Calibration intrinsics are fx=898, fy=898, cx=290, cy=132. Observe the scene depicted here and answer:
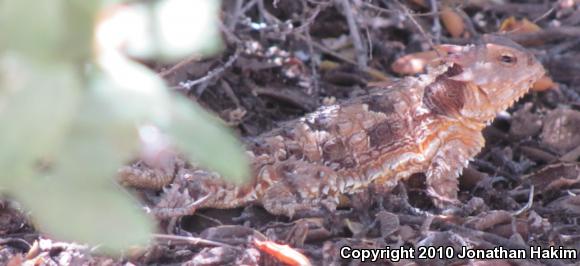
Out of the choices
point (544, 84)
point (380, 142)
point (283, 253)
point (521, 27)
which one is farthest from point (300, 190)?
point (521, 27)

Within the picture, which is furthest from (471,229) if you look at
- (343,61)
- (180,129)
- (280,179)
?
(180,129)

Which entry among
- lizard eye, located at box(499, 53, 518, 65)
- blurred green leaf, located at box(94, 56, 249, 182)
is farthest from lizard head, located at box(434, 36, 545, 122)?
blurred green leaf, located at box(94, 56, 249, 182)

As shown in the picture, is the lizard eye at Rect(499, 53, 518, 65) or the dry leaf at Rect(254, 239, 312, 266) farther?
the lizard eye at Rect(499, 53, 518, 65)

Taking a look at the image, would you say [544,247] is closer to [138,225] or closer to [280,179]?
[280,179]

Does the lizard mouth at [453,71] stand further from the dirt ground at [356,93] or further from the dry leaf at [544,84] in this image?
the dry leaf at [544,84]

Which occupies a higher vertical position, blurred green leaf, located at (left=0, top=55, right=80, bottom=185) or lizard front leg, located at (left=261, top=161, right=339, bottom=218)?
lizard front leg, located at (left=261, top=161, right=339, bottom=218)

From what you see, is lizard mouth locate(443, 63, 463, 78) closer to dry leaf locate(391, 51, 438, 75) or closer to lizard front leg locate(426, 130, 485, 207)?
lizard front leg locate(426, 130, 485, 207)

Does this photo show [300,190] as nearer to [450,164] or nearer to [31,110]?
[450,164]
